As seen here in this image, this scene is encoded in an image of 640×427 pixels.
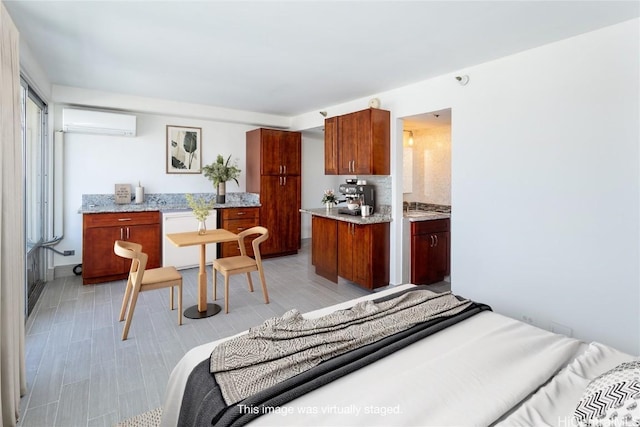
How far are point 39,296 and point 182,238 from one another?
6.87ft

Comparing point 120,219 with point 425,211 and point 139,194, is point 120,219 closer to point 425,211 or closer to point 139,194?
point 139,194

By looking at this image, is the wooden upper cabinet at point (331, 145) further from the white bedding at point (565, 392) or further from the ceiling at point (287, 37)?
the white bedding at point (565, 392)

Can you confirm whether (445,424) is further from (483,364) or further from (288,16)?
(288,16)

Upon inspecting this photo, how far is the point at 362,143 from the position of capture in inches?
164

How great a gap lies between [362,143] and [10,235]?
338 cm

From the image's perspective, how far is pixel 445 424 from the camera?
103cm

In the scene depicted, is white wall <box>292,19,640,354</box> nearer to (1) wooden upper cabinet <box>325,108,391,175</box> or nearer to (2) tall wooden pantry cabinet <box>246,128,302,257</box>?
(1) wooden upper cabinet <box>325,108,391,175</box>

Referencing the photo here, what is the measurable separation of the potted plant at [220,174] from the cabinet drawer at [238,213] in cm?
38

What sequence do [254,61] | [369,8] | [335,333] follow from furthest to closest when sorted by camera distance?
[254,61], [369,8], [335,333]

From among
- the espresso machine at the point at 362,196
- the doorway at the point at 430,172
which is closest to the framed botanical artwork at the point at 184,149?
the espresso machine at the point at 362,196

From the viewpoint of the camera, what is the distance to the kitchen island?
396cm

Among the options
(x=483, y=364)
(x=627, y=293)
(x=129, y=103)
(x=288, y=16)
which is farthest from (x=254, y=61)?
(x=627, y=293)

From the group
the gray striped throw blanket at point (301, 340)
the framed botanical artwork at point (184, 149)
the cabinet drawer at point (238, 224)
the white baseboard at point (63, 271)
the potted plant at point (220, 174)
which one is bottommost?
the white baseboard at point (63, 271)

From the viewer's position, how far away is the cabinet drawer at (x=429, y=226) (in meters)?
4.10
